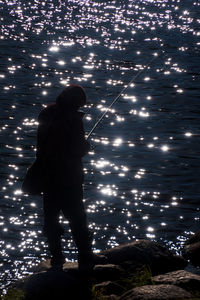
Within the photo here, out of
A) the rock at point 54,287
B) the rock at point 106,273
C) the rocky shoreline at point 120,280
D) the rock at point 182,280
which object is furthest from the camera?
the rock at point 106,273

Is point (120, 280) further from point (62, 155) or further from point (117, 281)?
point (62, 155)

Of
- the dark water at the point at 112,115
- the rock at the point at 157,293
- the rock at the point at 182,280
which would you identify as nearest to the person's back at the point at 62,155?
the rock at the point at 182,280

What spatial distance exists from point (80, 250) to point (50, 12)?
35354 mm

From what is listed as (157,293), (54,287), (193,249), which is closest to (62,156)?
(54,287)

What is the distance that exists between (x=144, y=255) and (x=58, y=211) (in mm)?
1751

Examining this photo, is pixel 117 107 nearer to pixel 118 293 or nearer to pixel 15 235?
pixel 15 235

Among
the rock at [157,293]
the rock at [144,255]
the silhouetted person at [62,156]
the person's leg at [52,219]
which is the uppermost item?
the silhouetted person at [62,156]

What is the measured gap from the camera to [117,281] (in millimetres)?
9750

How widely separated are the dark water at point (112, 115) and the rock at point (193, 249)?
465 mm

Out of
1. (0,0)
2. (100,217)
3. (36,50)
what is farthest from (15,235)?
(0,0)

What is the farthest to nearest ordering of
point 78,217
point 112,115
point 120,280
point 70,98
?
point 112,115, point 120,280, point 78,217, point 70,98

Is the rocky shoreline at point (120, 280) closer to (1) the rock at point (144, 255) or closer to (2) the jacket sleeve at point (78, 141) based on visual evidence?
(1) the rock at point (144, 255)

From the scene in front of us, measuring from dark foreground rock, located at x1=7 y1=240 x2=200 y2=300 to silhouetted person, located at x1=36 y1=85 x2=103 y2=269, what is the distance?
1.87 ft

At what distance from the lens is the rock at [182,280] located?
362 inches
